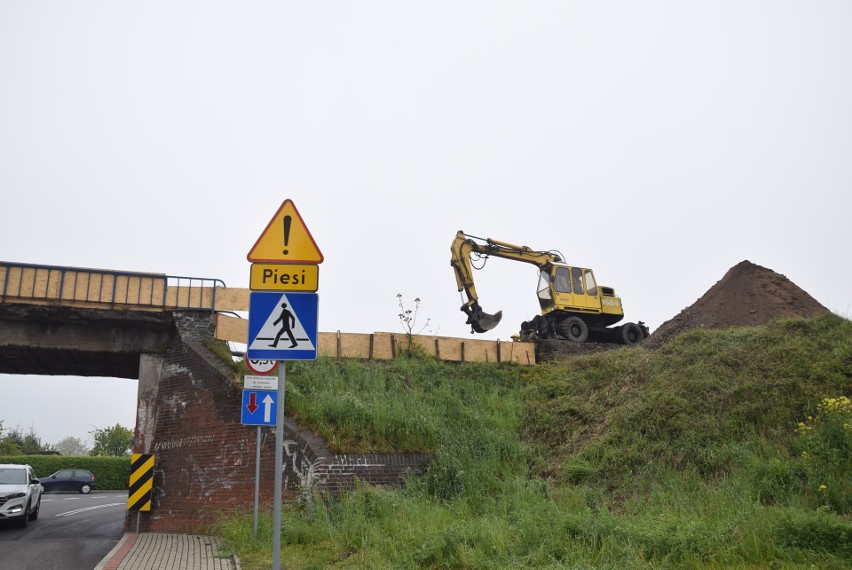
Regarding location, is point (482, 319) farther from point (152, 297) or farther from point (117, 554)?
point (117, 554)

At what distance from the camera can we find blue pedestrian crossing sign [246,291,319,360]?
18.6 ft

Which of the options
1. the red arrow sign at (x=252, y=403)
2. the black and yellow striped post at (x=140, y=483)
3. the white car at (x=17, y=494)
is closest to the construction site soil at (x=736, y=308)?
the black and yellow striped post at (x=140, y=483)

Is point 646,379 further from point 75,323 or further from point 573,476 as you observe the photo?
point 75,323

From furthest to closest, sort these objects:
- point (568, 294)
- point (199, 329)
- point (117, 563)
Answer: point (568, 294)
point (199, 329)
point (117, 563)

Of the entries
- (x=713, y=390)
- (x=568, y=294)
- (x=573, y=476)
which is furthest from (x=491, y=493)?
(x=568, y=294)

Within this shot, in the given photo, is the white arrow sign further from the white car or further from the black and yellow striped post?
the white car

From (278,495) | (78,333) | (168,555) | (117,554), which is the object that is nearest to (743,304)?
(168,555)

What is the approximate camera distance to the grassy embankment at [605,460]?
781 cm

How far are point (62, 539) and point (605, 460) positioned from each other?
36.1 feet

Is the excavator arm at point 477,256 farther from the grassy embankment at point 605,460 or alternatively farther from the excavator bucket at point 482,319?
the grassy embankment at point 605,460

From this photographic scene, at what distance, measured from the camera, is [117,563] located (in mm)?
9883

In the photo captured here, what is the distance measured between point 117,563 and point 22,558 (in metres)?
2.94

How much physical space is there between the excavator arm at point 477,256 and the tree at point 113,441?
42.5 m

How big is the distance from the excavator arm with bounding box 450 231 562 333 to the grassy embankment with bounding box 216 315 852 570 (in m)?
4.59
